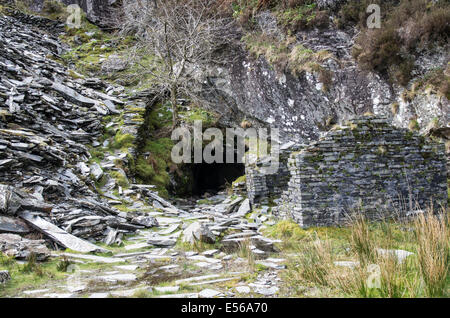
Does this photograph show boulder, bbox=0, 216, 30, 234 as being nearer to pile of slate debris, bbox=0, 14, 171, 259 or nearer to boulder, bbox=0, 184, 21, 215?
pile of slate debris, bbox=0, 14, 171, 259

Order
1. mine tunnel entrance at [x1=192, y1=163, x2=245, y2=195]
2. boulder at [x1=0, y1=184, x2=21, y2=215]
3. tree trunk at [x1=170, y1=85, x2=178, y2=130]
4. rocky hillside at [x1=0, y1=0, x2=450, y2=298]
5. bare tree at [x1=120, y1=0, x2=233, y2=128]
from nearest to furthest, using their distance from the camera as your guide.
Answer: rocky hillside at [x1=0, y1=0, x2=450, y2=298] → boulder at [x1=0, y1=184, x2=21, y2=215] → tree trunk at [x1=170, y1=85, x2=178, y2=130] → bare tree at [x1=120, y1=0, x2=233, y2=128] → mine tunnel entrance at [x1=192, y1=163, x2=245, y2=195]

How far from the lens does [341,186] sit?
6.73 metres

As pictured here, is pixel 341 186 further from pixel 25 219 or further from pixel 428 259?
pixel 25 219

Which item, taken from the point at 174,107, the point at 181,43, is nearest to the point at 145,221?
the point at 174,107

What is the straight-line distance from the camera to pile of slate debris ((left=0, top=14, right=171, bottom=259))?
18.4 feet

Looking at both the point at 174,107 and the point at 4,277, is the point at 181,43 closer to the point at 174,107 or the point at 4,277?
the point at 174,107

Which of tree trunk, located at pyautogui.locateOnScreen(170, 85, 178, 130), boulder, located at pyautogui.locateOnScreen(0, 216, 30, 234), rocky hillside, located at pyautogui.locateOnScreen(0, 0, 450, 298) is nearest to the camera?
rocky hillside, located at pyautogui.locateOnScreen(0, 0, 450, 298)

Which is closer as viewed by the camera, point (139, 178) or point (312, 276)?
point (312, 276)

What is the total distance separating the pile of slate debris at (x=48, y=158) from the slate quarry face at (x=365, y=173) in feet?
13.3

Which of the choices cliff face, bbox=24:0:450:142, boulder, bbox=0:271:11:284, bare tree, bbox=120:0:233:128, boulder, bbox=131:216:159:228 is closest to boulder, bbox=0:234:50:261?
boulder, bbox=0:271:11:284

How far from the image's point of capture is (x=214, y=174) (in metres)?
18.5

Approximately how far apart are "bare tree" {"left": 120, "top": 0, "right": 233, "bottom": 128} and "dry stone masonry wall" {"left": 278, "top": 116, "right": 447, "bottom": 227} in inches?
363

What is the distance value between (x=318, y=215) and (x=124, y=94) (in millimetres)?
13047
